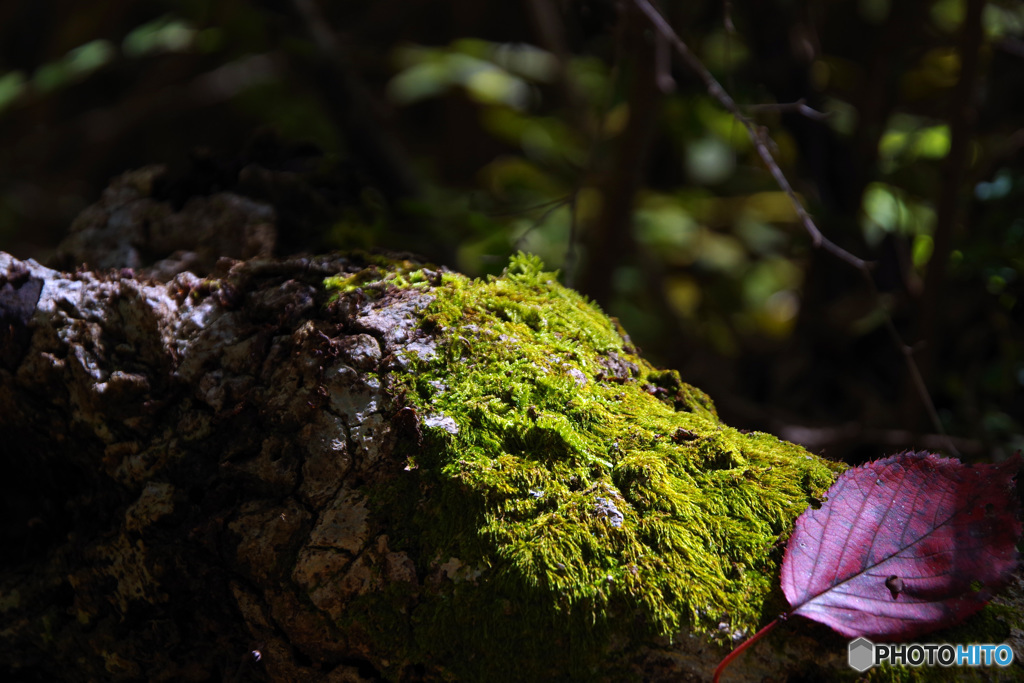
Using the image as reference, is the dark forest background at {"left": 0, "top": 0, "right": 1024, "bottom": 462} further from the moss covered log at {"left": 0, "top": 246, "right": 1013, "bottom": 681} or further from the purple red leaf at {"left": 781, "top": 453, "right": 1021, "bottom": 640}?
the purple red leaf at {"left": 781, "top": 453, "right": 1021, "bottom": 640}

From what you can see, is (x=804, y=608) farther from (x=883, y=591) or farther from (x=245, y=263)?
(x=245, y=263)

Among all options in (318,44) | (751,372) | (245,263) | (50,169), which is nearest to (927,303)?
(751,372)

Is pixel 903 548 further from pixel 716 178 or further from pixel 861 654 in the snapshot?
pixel 716 178

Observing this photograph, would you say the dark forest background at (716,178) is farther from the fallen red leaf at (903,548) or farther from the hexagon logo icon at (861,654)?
the hexagon logo icon at (861,654)

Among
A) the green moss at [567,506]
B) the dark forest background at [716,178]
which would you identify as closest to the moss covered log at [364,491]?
the green moss at [567,506]

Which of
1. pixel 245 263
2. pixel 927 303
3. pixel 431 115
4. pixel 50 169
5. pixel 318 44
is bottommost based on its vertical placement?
pixel 245 263

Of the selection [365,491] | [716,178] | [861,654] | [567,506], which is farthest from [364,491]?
[716,178]

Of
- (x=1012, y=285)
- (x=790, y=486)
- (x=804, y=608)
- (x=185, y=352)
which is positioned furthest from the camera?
(x=1012, y=285)
